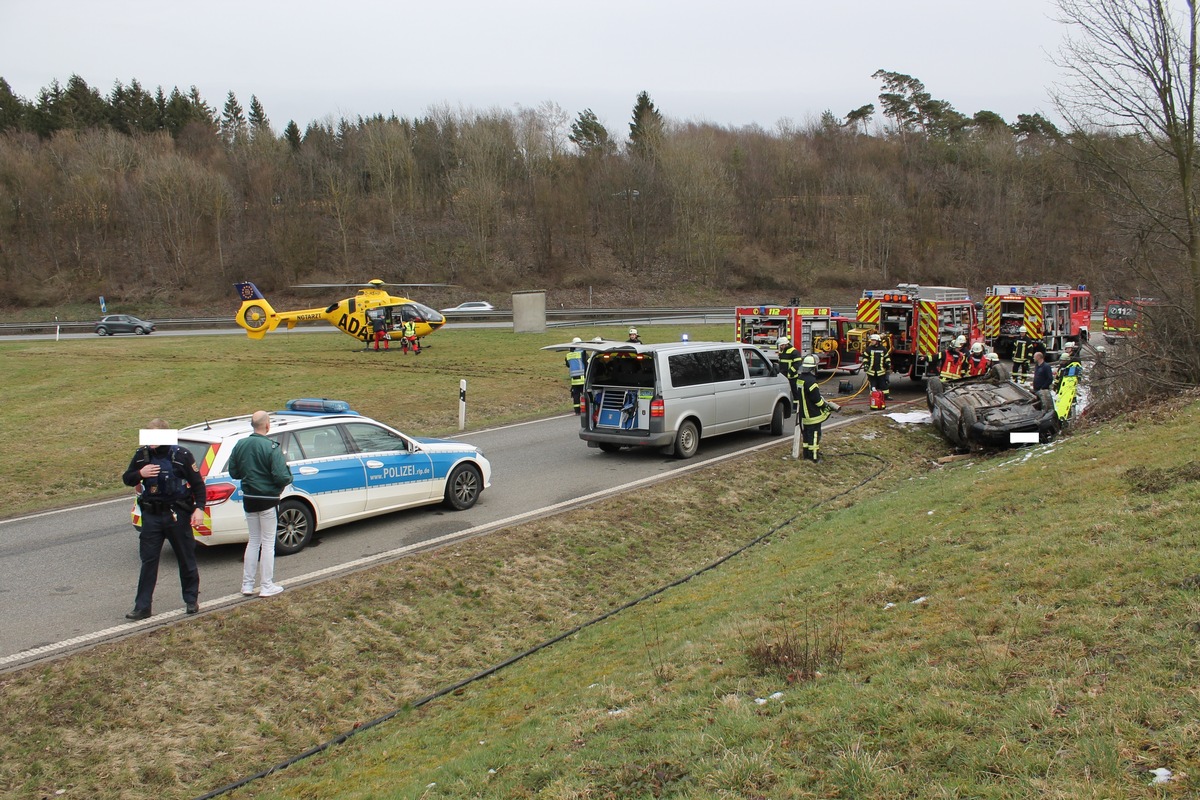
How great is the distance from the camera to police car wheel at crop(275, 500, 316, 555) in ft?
31.7

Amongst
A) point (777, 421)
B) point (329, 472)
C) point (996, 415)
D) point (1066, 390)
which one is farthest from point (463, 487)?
point (1066, 390)

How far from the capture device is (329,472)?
33.0 ft

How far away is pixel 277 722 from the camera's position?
649cm

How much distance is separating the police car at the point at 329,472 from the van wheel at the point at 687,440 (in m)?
4.25

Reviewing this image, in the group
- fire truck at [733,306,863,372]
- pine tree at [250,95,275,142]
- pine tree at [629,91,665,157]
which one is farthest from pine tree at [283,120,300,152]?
fire truck at [733,306,863,372]

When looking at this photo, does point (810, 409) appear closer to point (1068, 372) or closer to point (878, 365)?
point (1068, 372)

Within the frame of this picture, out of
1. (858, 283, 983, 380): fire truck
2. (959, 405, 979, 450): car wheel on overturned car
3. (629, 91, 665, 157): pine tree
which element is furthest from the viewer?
(629, 91, 665, 157): pine tree

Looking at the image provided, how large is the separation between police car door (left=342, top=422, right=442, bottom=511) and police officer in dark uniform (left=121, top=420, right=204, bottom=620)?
9.17 ft

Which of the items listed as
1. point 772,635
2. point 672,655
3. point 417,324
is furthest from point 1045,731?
point 417,324

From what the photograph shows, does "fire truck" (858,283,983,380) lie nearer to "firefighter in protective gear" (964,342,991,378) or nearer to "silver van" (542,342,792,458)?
"firefighter in protective gear" (964,342,991,378)

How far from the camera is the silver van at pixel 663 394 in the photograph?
1440 cm

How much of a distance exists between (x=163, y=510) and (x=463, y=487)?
4.58m

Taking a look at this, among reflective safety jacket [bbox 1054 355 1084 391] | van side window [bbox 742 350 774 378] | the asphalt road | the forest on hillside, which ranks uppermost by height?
the forest on hillside

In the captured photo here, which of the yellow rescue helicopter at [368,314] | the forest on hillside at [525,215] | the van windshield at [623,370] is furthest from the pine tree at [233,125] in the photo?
the van windshield at [623,370]
